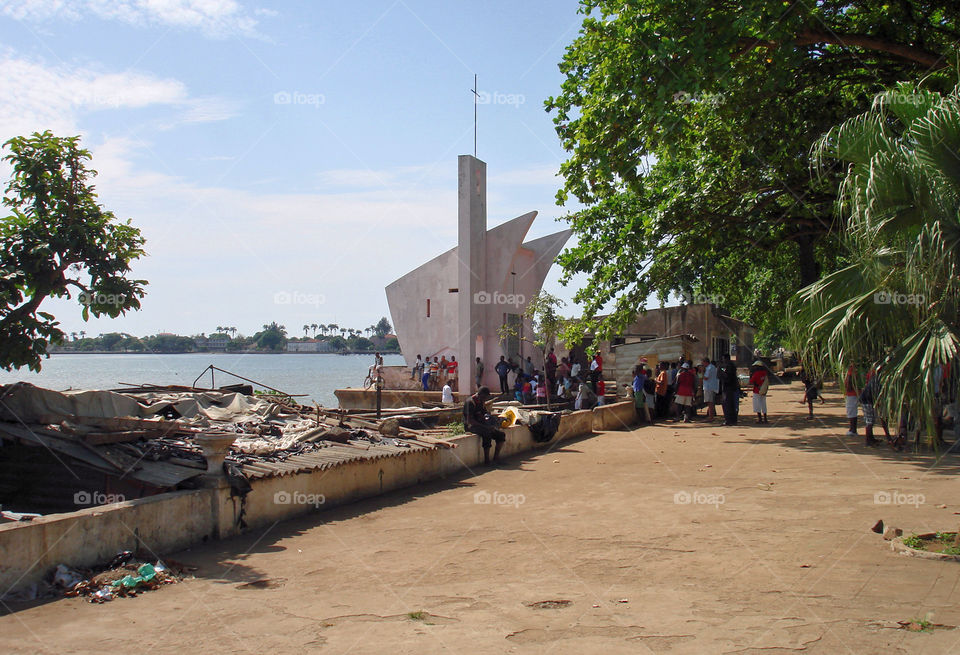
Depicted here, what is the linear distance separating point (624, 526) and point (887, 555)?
101 inches

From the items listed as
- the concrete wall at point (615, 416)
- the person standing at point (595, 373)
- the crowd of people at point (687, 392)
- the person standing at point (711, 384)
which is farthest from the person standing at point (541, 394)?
the person standing at point (711, 384)

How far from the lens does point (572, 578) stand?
6.22 meters

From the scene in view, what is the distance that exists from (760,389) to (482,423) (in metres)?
8.92

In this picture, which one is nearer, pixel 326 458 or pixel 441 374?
pixel 326 458

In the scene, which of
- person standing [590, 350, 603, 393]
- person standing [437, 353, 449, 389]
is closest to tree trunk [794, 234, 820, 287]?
person standing [590, 350, 603, 393]

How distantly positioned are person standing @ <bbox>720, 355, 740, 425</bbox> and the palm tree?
11.1 metres

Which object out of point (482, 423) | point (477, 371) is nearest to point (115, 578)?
point (482, 423)

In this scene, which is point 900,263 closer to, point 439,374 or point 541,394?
point 541,394

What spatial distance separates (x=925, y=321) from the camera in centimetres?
602

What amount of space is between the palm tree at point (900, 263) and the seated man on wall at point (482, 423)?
677 centimetres

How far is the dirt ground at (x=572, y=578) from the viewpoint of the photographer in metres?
4.83

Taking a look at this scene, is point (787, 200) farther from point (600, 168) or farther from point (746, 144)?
point (600, 168)

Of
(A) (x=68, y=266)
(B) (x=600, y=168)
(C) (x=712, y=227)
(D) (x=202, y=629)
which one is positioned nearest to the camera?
(D) (x=202, y=629)

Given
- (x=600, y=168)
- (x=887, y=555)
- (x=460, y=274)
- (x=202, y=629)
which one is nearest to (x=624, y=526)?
(x=887, y=555)
